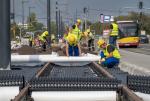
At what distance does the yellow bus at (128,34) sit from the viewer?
60.2 m

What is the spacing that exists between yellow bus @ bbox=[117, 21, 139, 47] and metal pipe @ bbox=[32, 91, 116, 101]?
53230 millimetres

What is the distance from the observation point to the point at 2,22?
1146cm

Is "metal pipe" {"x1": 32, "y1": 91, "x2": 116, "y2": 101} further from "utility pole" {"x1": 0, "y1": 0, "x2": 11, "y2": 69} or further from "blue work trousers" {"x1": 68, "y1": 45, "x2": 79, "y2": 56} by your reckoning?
"blue work trousers" {"x1": 68, "y1": 45, "x2": 79, "y2": 56}

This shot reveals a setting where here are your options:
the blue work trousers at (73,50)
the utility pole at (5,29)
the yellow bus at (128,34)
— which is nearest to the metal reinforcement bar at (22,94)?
the utility pole at (5,29)

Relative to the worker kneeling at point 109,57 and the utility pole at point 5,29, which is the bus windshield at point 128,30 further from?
the utility pole at point 5,29

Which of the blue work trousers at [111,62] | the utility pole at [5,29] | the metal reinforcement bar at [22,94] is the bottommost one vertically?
the blue work trousers at [111,62]

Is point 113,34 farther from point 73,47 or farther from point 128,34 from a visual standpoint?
point 128,34

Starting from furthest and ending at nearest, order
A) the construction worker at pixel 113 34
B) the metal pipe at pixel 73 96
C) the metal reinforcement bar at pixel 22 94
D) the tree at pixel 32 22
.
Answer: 1. the tree at pixel 32 22
2. the construction worker at pixel 113 34
3. the metal pipe at pixel 73 96
4. the metal reinforcement bar at pixel 22 94

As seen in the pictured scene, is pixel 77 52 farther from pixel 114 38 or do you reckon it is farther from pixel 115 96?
pixel 115 96

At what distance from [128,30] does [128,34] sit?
0.51 meters

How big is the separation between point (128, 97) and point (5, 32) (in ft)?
17.6

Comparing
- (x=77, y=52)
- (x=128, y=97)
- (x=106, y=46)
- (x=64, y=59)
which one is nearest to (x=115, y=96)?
(x=128, y=97)

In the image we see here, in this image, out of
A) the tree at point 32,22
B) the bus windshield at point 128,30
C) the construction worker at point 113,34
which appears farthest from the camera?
the tree at point 32,22

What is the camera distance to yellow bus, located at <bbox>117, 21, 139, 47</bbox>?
6022 cm
